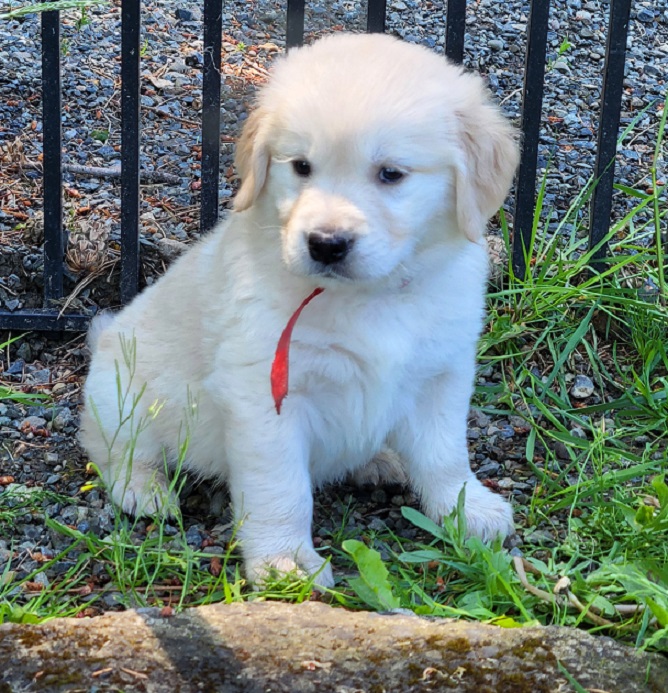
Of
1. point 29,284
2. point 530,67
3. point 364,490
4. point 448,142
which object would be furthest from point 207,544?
point 530,67

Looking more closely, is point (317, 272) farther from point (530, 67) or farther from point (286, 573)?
point (530, 67)

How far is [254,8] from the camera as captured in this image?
21.1ft

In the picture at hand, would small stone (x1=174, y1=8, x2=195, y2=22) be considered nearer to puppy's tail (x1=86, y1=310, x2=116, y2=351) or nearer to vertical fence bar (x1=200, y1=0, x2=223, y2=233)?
vertical fence bar (x1=200, y1=0, x2=223, y2=233)

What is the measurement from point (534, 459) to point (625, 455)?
0.32 m

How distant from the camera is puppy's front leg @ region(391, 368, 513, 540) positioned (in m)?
3.09

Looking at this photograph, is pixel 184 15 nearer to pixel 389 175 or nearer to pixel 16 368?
pixel 16 368

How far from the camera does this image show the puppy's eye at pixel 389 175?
2617 millimetres

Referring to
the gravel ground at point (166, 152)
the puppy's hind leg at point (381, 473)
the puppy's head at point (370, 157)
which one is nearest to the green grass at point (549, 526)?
the gravel ground at point (166, 152)

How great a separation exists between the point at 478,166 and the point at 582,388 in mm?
1417

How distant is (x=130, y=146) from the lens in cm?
405

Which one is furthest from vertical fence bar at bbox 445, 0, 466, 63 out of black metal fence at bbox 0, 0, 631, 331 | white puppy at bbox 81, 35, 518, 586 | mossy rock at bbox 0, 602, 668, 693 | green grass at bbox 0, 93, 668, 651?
mossy rock at bbox 0, 602, 668, 693

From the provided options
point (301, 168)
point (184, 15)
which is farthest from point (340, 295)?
point (184, 15)

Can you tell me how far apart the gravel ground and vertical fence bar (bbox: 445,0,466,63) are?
125cm

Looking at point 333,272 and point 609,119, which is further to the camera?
point 609,119
